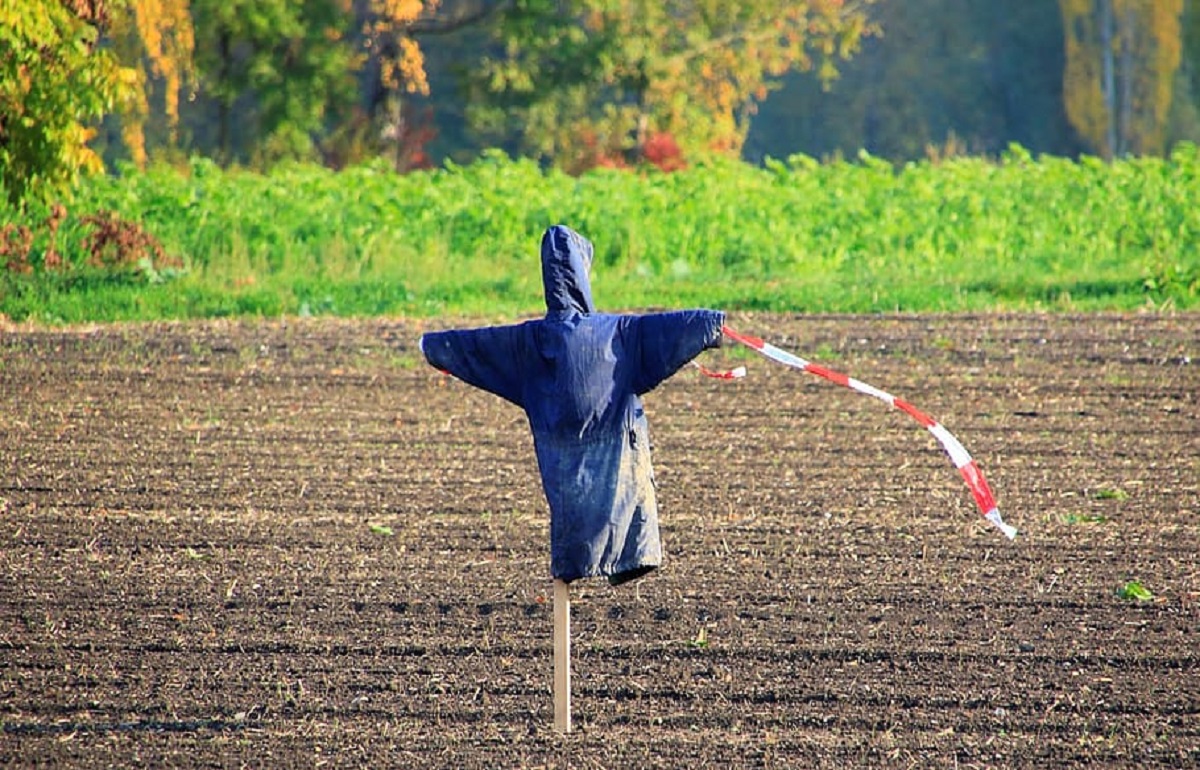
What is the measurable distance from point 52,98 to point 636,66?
23.3 metres

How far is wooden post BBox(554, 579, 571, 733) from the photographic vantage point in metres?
5.29

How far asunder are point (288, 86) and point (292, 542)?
27.0 metres

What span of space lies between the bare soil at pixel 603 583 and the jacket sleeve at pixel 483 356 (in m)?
1.14

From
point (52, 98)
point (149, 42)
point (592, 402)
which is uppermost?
point (149, 42)

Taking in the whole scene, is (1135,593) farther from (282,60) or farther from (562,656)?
→ (282,60)

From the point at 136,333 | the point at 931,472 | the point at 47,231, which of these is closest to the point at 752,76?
the point at 47,231

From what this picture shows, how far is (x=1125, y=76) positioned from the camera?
158 ft

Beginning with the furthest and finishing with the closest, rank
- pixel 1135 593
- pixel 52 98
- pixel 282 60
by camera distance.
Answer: pixel 282 60 → pixel 52 98 → pixel 1135 593

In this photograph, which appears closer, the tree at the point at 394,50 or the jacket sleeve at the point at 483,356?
the jacket sleeve at the point at 483,356

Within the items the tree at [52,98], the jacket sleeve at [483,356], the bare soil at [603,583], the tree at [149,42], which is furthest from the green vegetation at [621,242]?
the jacket sleeve at [483,356]

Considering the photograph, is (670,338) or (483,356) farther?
(483,356)

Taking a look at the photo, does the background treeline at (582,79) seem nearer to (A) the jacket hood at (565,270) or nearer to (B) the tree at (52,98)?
(B) the tree at (52,98)

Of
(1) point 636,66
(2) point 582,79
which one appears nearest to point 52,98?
(2) point 582,79

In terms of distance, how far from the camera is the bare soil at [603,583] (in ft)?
18.3
